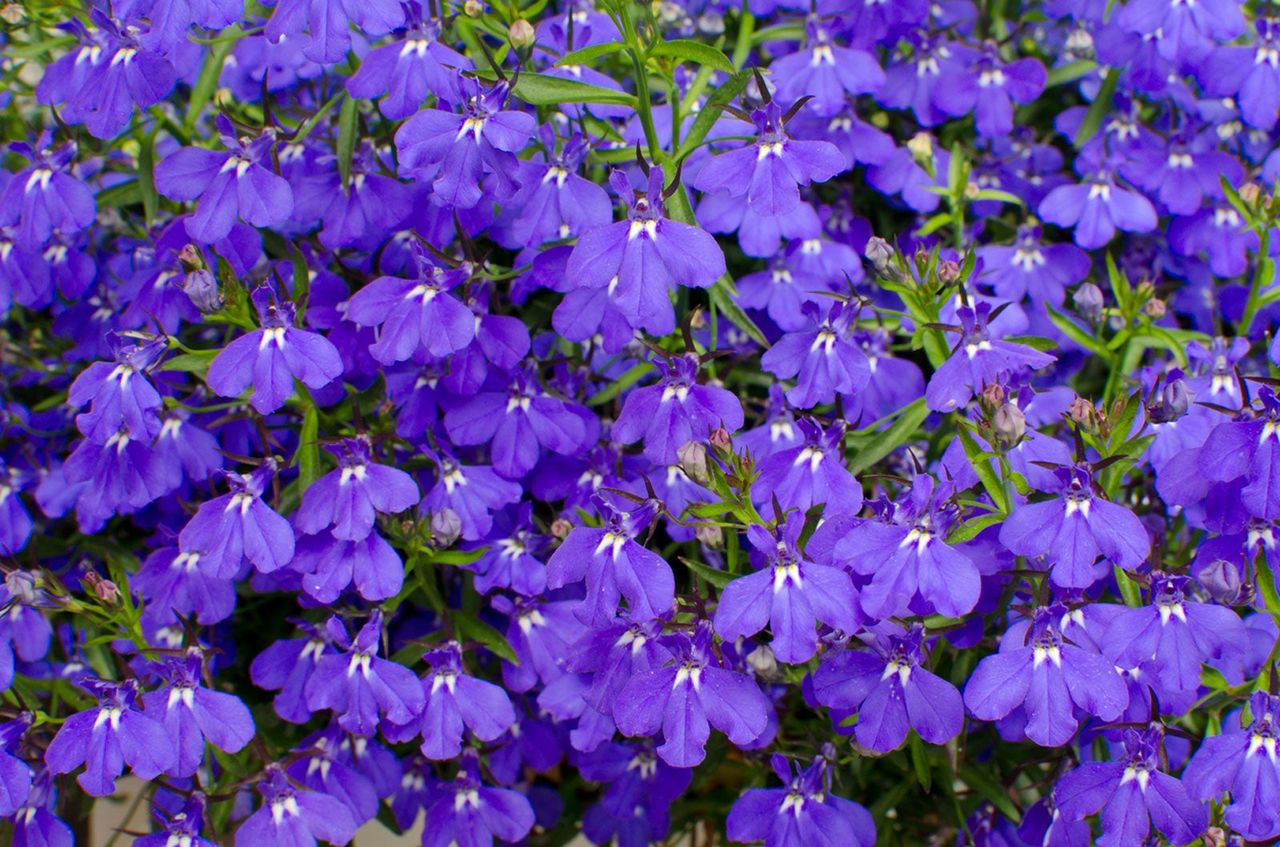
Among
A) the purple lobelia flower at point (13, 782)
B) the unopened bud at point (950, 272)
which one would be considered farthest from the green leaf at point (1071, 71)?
the purple lobelia flower at point (13, 782)

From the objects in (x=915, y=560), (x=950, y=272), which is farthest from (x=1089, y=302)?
(x=915, y=560)

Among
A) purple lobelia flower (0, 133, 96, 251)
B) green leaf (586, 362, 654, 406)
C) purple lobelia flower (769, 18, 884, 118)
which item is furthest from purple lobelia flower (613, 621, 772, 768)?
purple lobelia flower (0, 133, 96, 251)

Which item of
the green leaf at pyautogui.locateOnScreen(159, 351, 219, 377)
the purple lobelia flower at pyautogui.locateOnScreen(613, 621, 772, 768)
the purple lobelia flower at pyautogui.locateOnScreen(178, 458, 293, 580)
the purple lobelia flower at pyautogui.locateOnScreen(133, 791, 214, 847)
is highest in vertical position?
the green leaf at pyautogui.locateOnScreen(159, 351, 219, 377)

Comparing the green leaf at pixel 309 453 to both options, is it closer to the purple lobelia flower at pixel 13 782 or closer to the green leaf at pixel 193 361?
the green leaf at pixel 193 361

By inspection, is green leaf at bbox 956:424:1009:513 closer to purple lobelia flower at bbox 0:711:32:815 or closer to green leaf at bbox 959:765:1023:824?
green leaf at bbox 959:765:1023:824

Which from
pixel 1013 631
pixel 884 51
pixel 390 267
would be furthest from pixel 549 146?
pixel 1013 631

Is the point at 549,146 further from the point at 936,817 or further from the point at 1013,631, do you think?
the point at 936,817
